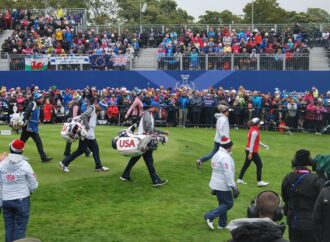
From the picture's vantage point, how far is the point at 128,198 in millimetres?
14000

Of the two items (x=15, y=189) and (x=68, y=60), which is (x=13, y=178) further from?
(x=68, y=60)

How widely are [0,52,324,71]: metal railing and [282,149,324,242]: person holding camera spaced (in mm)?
26352

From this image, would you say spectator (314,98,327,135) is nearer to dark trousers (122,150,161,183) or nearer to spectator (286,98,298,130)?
spectator (286,98,298,130)

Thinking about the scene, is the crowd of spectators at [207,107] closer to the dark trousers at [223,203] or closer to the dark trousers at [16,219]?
the dark trousers at [223,203]

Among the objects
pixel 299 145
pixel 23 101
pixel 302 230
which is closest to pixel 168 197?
pixel 302 230

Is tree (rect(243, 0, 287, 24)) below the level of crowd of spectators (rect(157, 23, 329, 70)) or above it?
above

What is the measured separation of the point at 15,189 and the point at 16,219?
1.88 feet

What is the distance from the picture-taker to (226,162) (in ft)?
37.1

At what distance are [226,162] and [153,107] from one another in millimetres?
4049

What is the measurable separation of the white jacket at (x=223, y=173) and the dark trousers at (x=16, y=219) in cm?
378

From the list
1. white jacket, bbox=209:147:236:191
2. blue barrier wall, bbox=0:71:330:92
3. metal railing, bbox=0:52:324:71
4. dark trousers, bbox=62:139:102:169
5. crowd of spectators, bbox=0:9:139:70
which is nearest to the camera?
white jacket, bbox=209:147:236:191

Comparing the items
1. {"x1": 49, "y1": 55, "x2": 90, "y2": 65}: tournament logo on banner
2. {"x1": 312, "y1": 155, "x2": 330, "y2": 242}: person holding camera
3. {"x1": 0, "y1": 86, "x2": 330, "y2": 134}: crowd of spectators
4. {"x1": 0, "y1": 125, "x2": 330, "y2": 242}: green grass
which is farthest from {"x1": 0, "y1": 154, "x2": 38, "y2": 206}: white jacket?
{"x1": 49, "y1": 55, "x2": 90, "y2": 65}: tournament logo on banner

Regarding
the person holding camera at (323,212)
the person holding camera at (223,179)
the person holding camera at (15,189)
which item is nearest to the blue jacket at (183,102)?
the person holding camera at (223,179)

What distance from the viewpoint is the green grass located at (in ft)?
38.2
